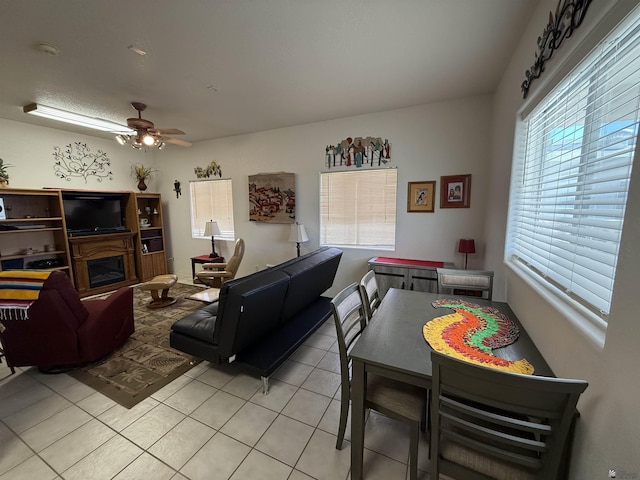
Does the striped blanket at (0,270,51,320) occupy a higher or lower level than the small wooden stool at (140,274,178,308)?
higher

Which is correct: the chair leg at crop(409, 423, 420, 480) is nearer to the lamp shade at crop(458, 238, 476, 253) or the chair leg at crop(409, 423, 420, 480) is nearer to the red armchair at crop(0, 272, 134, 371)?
the lamp shade at crop(458, 238, 476, 253)

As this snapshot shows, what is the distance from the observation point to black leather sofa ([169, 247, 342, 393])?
70.3 inches

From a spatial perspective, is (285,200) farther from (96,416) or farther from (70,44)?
(96,416)

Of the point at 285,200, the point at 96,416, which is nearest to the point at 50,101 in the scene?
the point at 285,200

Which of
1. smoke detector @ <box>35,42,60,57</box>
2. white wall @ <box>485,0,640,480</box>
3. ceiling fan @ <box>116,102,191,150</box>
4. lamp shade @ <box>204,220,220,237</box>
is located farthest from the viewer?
lamp shade @ <box>204,220,220,237</box>

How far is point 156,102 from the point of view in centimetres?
303

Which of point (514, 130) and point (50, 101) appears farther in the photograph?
point (50, 101)

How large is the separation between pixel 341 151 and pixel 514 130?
2.11 metres

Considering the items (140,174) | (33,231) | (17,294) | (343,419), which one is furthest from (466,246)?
A: (33,231)

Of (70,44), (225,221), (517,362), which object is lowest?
(517,362)

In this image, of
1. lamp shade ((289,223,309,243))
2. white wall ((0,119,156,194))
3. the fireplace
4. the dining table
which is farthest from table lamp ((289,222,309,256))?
white wall ((0,119,156,194))

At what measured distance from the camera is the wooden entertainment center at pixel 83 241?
3.60 m

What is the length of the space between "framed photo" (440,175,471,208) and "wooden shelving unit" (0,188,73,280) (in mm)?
5590

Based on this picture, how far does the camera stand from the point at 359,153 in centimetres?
358
